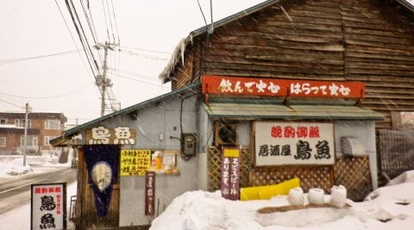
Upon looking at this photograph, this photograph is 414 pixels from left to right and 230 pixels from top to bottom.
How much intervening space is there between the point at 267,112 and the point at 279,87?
137 centimetres

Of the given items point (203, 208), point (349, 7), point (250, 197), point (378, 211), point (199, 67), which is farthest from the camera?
point (349, 7)

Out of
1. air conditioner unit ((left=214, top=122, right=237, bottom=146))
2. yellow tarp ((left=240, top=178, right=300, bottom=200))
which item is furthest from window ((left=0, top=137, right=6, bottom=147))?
yellow tarp ((left=240, top=178, right=300, bottom=200))

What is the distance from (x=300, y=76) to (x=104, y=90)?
18.3m

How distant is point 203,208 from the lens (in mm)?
8805

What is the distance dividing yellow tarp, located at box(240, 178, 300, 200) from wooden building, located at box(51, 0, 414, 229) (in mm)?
305

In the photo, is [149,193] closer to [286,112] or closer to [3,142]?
[286,112]

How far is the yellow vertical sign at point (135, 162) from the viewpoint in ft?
36.5

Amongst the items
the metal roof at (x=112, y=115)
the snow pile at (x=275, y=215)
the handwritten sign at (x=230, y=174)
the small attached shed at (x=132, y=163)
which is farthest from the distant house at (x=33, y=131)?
the snow pile at (x=275, y=215)

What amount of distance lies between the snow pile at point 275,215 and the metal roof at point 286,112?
2.85 metres

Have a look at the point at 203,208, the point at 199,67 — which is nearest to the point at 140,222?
the point at 203,208

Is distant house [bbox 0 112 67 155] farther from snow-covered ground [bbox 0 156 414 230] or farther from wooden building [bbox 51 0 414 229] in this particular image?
snow-covered ground [bbox 0 156 414 230]

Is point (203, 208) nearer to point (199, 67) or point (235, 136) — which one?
point (235, 136)

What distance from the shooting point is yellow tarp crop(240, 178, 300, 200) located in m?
11.0

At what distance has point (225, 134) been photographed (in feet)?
37.9
